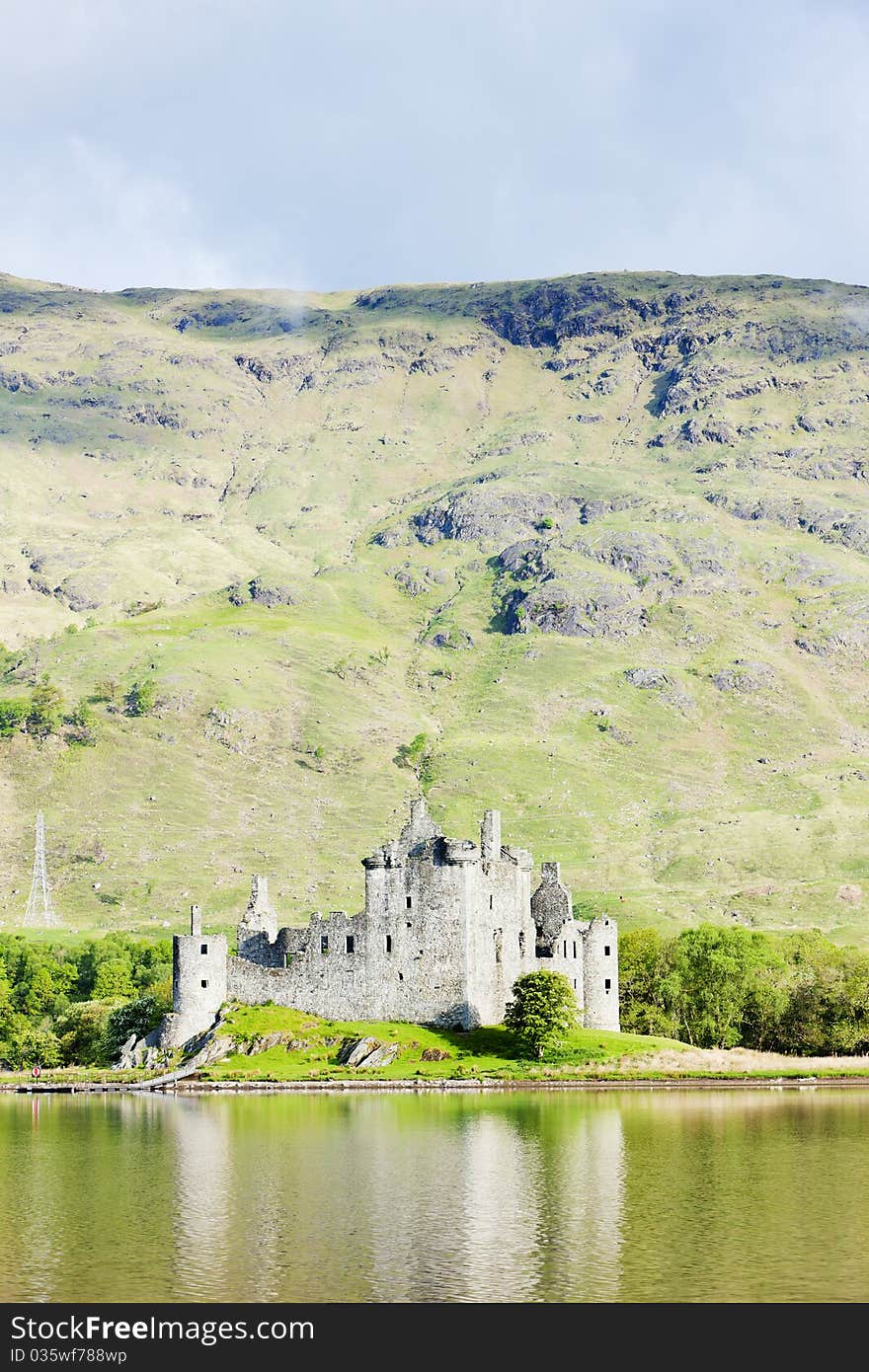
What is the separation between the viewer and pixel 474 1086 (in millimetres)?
123562

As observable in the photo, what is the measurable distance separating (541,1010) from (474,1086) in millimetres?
9836

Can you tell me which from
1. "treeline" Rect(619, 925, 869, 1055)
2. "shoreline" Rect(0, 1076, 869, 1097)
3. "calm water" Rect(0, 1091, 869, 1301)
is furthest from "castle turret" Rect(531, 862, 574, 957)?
"calm water" Rect(0, 1091, 869, 1301)

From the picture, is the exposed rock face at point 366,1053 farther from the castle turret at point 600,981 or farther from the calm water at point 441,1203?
the castle turret at point 600,981

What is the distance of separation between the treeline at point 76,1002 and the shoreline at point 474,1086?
13396 millimetres

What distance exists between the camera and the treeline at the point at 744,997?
473 ft

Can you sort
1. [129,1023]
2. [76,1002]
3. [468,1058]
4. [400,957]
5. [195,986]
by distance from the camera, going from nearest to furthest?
[468,1058]
[400,957]
[195,986]
[129,1023]
[76,1002]

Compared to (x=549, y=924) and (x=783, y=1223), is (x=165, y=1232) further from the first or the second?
(x=549, y=924)

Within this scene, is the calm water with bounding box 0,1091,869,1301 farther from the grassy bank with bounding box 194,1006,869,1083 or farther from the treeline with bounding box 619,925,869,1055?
the treeline with bounding box 619,925,869,1055

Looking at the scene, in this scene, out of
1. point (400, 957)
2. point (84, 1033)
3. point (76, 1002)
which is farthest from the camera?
point (76, 1002)

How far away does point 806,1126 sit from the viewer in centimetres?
Answer: 9619

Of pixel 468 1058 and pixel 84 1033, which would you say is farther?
pixel 84 1033

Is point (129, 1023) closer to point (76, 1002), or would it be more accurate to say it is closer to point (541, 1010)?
point (76, 1002)

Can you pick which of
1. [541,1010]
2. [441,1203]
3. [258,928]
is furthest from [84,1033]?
[441,1203]
